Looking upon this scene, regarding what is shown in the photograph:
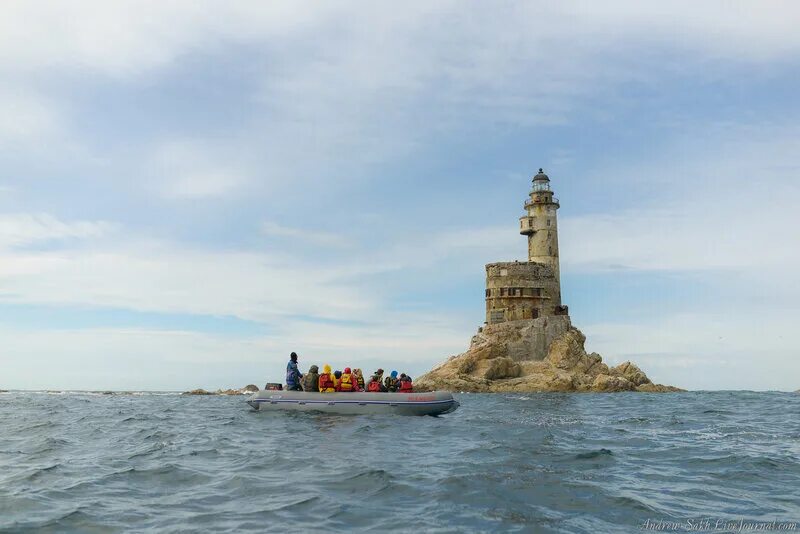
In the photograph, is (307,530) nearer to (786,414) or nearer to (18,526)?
(18,526)

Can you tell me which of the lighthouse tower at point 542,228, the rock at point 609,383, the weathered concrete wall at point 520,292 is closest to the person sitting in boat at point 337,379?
the rock at point 609,383

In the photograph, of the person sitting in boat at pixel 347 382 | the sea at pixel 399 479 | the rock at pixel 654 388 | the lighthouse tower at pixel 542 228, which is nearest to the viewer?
the sea at pixel 399 479

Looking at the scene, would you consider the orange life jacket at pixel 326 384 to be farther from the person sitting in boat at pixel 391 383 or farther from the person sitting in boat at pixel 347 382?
the person sitting in boat at pixel 391 383

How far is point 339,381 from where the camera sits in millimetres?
23672

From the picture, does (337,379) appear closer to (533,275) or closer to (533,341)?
(533,341)

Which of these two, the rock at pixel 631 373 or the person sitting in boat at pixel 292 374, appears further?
the rock at pixel 631 373

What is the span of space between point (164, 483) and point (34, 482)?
2.36 metres

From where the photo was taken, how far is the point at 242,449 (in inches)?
592

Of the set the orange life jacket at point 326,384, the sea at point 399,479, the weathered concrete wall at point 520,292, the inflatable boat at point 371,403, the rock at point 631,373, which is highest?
the weathered concrete wall at point 520,292

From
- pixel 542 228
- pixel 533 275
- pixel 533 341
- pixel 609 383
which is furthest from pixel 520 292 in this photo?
pixel 609 383

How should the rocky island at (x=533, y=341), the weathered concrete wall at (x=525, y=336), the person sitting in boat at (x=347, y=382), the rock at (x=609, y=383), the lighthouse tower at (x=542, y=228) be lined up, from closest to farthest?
1. the person sitting in boat at (x=347, y=382)
2. the rock at (x=609, y=383)
3. the rocky island at (x=533, y=341)
4. the weathered concrete wall at (x=525, y=336)
5. the lighthouse tower at (x=542, y=228)

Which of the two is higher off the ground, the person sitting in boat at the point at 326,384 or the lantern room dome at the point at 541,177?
the lantern room dome at the point at 541,177

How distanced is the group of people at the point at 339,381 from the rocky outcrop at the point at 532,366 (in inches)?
1145

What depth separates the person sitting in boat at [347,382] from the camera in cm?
2348
